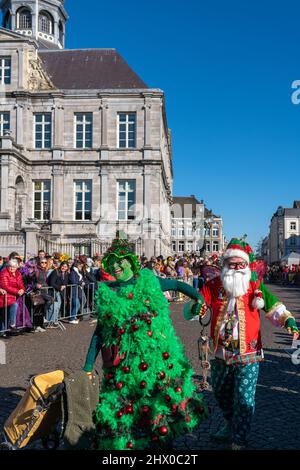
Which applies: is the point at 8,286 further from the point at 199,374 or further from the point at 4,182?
the point at 4,182

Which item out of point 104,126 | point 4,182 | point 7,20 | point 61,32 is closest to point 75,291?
point 4,182

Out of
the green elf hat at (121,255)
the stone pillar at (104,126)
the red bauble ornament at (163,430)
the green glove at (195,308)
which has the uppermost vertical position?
the stone pillar at (104,126)

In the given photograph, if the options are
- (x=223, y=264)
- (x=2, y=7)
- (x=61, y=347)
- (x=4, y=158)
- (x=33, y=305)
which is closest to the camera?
(x=223, y=264)

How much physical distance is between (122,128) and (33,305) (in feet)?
84.3

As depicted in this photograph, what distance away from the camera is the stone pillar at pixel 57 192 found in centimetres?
3516

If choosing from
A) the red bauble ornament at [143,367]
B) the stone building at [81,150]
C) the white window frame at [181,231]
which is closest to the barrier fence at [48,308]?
the red bauble ornament at [143,367]

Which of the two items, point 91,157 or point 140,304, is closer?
point 140,304

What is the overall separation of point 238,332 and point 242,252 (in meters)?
0.72

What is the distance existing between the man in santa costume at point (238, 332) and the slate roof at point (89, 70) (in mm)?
33351

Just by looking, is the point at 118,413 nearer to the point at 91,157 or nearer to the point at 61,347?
the point at 61,347

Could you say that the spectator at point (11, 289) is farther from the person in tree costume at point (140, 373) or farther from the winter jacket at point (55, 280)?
the person in tree costume at point (140, 373)

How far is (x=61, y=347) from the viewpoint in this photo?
384 inches
